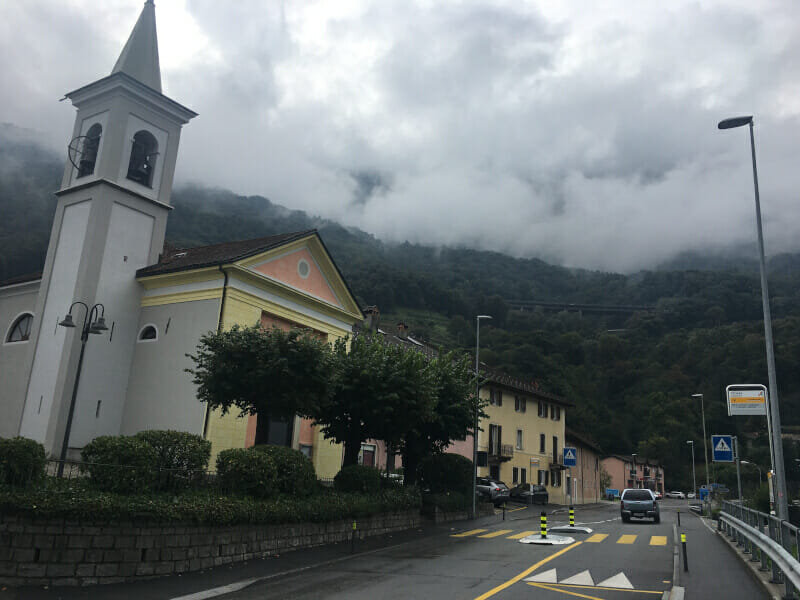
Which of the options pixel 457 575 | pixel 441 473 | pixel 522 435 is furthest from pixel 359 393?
pixel 522 435

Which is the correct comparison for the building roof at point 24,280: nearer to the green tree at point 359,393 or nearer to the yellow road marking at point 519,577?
the green tree at point 359,393

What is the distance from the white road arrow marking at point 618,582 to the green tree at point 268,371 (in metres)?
9.75

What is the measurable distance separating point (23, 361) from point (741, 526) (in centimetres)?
2897

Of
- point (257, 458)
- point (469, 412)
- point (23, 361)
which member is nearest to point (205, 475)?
point (257, 458)

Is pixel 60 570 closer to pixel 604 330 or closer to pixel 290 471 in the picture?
pixel 290 471

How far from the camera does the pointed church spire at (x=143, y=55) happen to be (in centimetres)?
3008

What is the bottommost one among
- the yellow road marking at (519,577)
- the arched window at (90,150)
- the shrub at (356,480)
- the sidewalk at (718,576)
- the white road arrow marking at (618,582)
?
the yellow road marking at (519,577)

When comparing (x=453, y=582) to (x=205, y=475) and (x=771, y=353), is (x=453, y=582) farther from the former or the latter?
(x=771, y=353)

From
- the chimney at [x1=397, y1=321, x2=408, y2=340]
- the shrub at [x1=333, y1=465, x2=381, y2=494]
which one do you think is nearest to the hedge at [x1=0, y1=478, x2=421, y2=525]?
the shrub at [x1=333, y1=465, x2=381, y2=494]

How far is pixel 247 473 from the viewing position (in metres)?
16.6

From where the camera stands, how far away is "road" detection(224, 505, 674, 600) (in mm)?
11969

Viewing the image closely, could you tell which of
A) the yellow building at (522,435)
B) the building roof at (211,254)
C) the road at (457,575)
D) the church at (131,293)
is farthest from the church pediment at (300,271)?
the yellow building at (522,435)

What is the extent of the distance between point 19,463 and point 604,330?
431 ft

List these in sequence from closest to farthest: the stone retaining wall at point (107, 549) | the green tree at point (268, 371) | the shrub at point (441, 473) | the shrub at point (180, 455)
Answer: the stone retaining wall at point (107, 549)
the shrub at point (180, 455)
the green tree at point (268, 371)
the shrub at point (441, 473)
